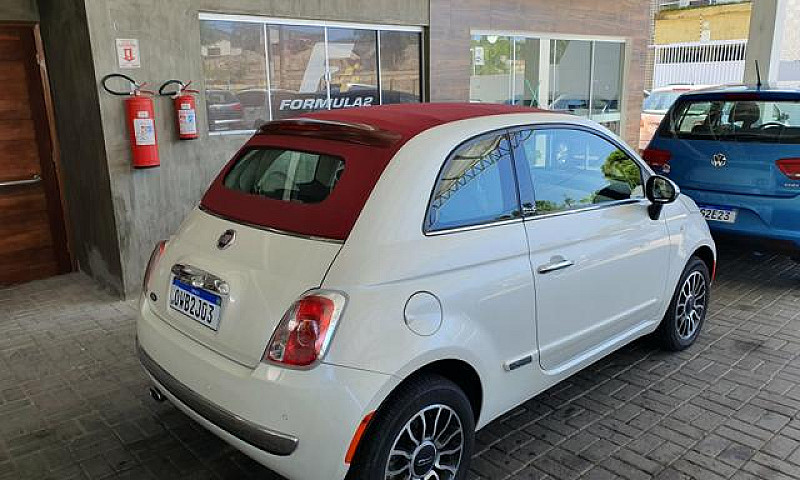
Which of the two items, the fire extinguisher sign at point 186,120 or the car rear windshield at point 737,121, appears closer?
the car rear windshield at point 737,121

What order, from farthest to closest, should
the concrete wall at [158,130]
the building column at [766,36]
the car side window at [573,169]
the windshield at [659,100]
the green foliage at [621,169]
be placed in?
the windshield at [659,100], the building column at [766,36], the concrete wall at [158,130], the green foliage at [621,169], the car side window at [573,169]

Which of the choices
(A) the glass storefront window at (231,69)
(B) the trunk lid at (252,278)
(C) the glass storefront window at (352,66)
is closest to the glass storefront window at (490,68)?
(C) the glass storefront window at (352,66)

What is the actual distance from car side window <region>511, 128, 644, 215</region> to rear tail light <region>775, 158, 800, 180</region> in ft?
8.09

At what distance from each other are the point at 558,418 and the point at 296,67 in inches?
187

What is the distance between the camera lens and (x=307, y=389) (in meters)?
2.24

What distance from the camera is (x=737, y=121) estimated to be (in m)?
5.87

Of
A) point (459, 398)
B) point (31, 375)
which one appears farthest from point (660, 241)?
point (31, 375)

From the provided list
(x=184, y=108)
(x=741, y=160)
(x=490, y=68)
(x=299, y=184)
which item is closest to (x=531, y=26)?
(x=490, y=68)

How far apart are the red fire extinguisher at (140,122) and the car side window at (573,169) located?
3.63 m

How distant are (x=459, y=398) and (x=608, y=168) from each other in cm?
176

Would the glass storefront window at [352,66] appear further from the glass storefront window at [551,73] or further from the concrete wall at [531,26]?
the glass storefront window at [551,73]

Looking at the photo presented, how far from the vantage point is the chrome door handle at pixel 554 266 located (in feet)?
9.86

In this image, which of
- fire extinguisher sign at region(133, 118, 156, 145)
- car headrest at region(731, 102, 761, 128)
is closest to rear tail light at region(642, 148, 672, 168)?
car headrest at region(731, 102, 761, 128)

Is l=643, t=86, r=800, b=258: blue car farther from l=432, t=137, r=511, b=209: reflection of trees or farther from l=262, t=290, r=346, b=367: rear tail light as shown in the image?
l=262, t=290, r=346, b=367: rear tail light
